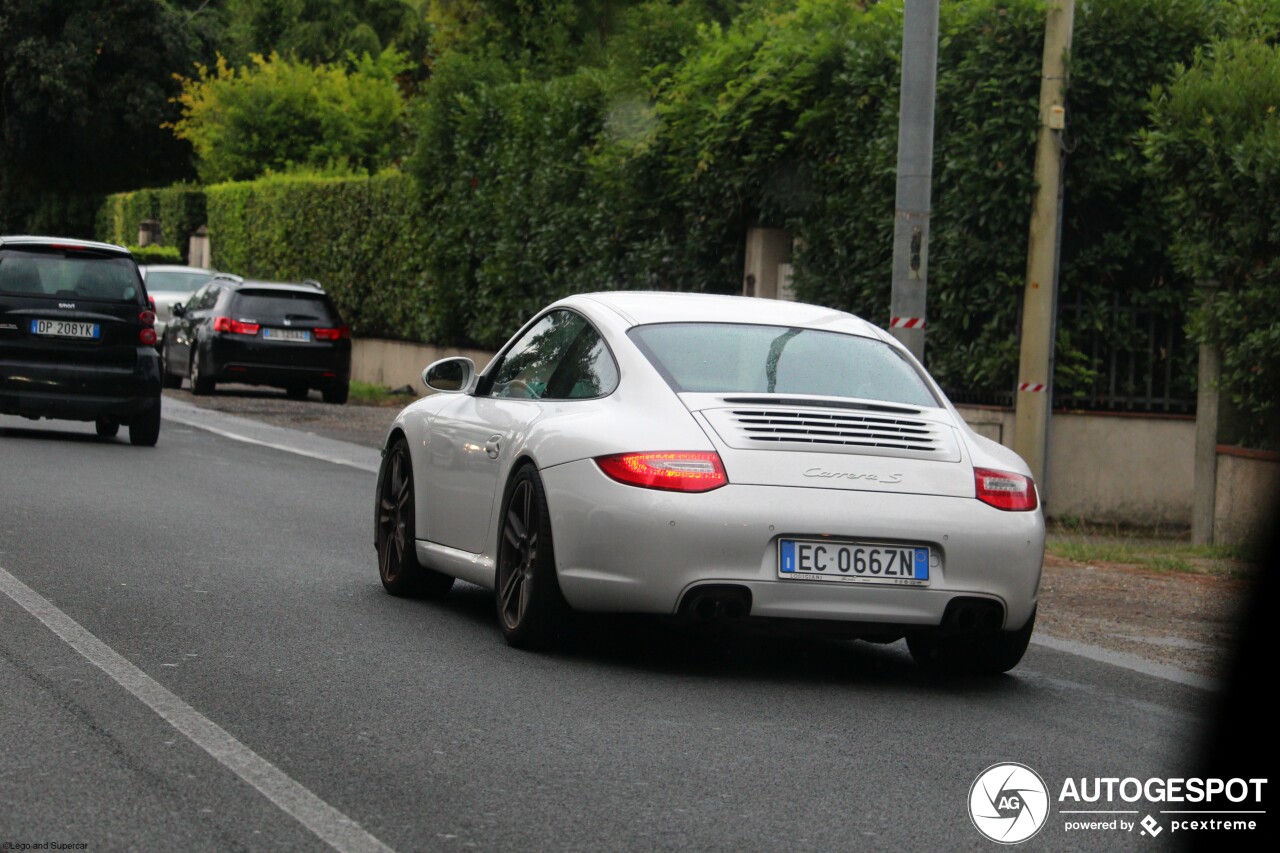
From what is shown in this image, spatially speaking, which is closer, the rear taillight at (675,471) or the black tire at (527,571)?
the rear taillight at (675,471)

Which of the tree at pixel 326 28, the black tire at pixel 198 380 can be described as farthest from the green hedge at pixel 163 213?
the black tire at pixel 198 380

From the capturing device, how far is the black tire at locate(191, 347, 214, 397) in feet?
93.0

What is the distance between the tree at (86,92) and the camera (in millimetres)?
65375

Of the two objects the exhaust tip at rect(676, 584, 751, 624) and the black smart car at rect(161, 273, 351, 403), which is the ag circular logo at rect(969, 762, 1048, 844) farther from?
the black smart car at rect(161, 273, 351, 403)

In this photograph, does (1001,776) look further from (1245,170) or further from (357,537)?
(1245,170)

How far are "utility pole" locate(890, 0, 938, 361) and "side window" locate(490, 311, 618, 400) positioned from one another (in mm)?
5815

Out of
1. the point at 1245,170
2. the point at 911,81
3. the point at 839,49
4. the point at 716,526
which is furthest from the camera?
the point at 839,49

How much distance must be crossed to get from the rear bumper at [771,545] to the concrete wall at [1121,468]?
30.3 feet

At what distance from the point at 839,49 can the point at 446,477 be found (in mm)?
9822

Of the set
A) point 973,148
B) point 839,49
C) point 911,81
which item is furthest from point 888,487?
point 839,49

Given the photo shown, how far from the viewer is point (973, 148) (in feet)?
53.7

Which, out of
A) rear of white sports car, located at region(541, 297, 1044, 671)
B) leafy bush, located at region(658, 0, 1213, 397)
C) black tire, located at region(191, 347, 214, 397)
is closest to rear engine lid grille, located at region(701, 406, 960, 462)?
rear of white sports car, located at region(541, 297, 1044, 671)

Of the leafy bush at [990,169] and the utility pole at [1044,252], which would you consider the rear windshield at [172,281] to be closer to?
the leafy bush at [990,169]

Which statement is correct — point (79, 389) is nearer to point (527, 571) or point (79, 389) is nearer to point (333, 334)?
point (333, 334)
